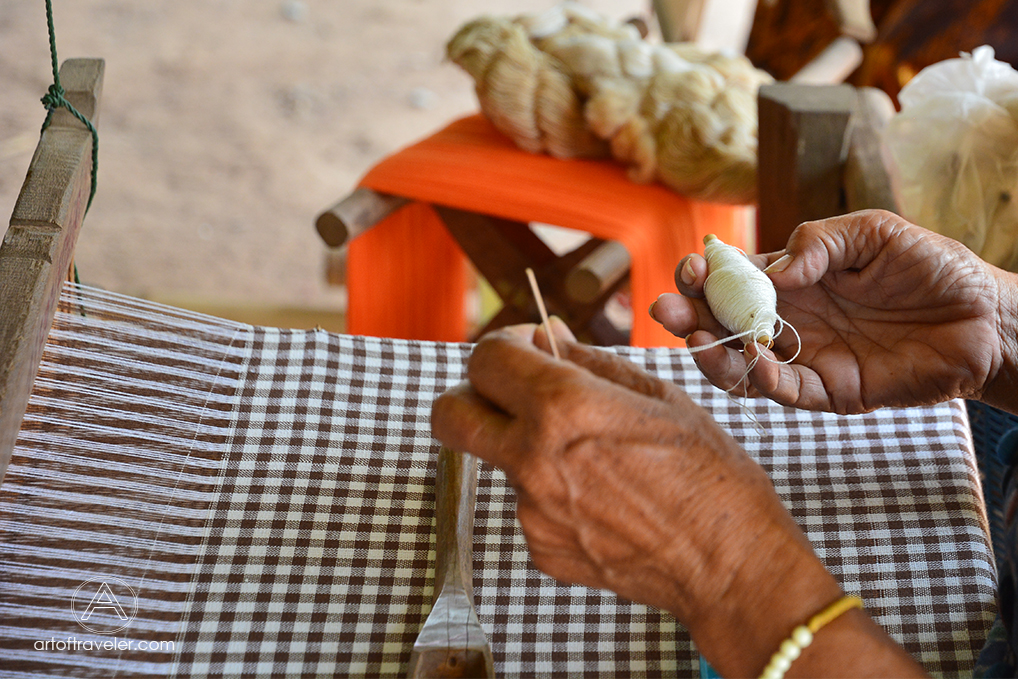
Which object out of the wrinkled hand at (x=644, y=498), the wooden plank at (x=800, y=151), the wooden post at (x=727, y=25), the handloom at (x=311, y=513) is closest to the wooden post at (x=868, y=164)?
the wooden plank at (x=800, y=151)

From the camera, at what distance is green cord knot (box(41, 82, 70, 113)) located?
104 cm

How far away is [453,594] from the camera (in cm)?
84

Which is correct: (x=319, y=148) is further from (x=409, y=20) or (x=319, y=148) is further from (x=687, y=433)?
(x=687, y=433)

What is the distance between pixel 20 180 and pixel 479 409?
0.82 meters

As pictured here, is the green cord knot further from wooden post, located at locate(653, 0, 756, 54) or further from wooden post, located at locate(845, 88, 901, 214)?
wooden post, located at locate(653, 0, 756, 54)

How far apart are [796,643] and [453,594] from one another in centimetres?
35

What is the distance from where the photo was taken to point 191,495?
0.98 m

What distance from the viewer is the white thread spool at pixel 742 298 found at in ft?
2.83

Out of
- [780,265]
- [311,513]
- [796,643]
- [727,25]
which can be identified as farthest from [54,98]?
[727,25]

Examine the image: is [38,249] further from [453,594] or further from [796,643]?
[796,643]

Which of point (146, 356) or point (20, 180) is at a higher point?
point (20, 180)

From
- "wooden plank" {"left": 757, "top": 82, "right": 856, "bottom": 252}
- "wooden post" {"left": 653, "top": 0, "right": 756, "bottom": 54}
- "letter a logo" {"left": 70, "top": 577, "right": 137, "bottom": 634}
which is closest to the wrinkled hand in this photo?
"letter a logo" {"left": 70, "top": 577, "right": 137, "bottom": 634}

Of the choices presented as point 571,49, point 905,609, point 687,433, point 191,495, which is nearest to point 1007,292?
point 905,609

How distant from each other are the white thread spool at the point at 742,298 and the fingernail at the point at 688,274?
1.0 inches
